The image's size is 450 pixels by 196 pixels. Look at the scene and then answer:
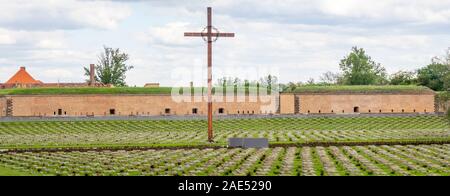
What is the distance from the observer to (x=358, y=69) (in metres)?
64.9

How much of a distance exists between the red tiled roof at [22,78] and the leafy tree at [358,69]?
2515 centimetres

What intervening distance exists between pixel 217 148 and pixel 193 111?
24.8 m

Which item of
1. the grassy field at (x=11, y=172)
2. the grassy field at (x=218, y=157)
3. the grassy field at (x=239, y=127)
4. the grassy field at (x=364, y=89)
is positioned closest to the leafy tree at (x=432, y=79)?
the grassy field at (x=364, y=89)

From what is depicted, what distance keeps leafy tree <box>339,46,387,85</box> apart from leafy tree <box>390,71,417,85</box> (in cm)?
187

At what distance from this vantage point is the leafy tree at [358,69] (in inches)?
2545

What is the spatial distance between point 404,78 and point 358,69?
3.85 m

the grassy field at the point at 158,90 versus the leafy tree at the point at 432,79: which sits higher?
the leafy tree at the point at 432,79

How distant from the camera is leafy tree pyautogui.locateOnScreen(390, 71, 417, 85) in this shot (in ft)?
197

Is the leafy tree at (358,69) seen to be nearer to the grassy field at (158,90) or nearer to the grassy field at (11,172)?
the grassy field at (158,90)

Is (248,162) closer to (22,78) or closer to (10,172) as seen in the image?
(10,172)

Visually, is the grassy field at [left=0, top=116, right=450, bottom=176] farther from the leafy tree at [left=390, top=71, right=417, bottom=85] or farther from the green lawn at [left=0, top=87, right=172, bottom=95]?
the leafy tree at [left=390, top=71, right=417, bottom=85]

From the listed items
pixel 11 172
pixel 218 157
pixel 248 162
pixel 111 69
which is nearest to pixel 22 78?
pixel 111 69

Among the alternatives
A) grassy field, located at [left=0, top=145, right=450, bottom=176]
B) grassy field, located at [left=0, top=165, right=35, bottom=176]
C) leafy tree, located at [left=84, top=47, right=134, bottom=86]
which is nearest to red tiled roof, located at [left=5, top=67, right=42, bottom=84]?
leafy tree, located at [left=84, top=47, right=134, bottom=86]
